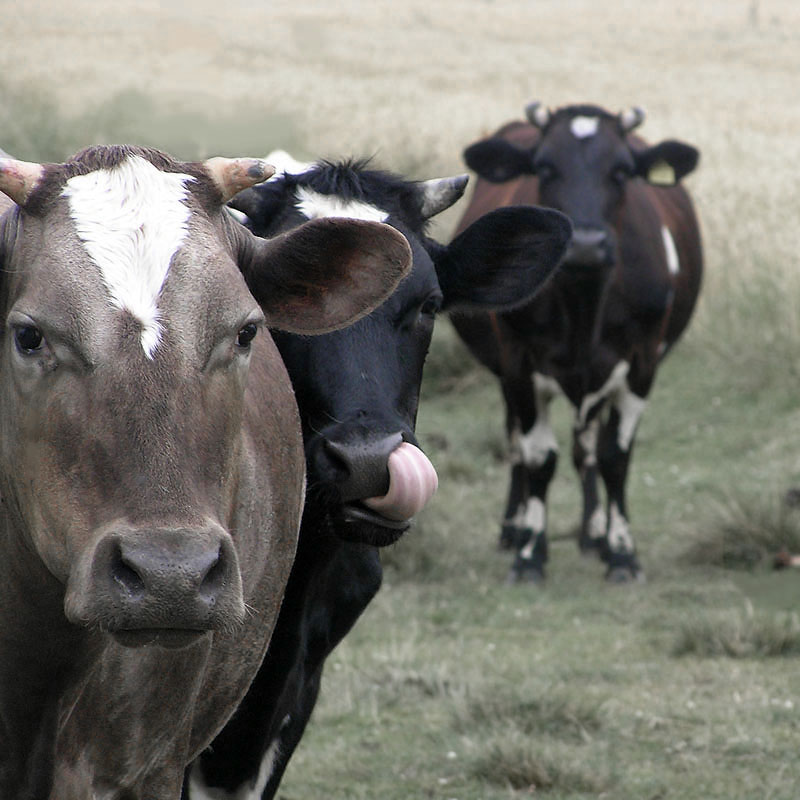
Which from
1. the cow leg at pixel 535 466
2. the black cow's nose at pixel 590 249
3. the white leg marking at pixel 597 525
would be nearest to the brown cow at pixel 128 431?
the black cow's nose at pixel 590 249

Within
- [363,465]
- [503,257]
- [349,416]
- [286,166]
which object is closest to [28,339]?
[363,465]

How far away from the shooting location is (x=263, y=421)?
10.4 ft

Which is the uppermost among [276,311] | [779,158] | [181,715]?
[276,311]

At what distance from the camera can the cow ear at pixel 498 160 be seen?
812cm

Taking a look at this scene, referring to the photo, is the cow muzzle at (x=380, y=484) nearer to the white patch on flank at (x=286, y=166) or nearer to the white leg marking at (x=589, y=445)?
the white patch on flank at (x=286, y=166)

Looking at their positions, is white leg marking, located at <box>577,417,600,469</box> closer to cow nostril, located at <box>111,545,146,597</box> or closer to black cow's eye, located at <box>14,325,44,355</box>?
black cow's eye, located at <box>14,325,44,355</box>

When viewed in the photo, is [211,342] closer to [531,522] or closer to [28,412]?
[28,412]

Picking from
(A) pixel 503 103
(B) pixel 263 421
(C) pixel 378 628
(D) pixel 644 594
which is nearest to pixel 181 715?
(B) pixel 263 421

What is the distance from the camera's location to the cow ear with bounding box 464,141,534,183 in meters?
8.12

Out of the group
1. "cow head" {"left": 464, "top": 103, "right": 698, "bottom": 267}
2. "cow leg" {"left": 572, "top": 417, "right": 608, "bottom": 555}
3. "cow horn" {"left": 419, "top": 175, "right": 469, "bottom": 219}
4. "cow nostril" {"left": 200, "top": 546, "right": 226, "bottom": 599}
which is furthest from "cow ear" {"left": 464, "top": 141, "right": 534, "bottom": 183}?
"cow nostril" {"left": 200, "top": 546, "right": 226, "bottom": 599}

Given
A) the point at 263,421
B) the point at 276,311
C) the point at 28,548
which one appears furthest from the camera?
the point at 263,421

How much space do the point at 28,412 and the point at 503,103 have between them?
68.9ft

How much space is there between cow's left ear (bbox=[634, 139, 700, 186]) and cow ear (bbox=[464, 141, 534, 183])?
2.22ft

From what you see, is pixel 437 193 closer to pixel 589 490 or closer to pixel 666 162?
pixel 666 162
